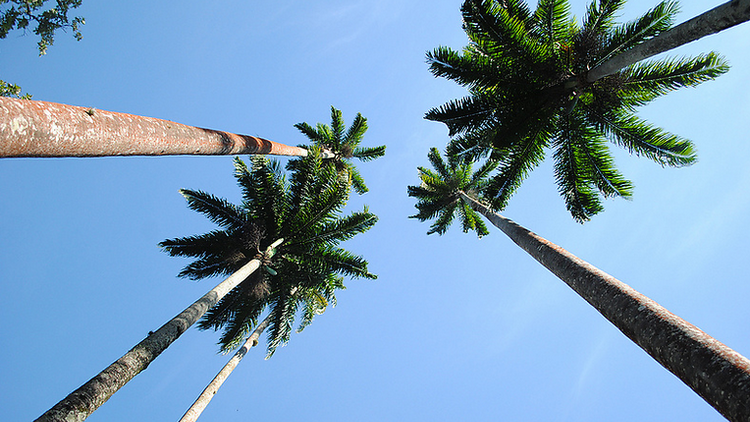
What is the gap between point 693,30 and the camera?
5785 millimetres

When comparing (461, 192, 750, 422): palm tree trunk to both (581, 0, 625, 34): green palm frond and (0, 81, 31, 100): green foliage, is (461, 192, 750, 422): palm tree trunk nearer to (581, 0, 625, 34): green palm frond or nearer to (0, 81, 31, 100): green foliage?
(581, 0, 625, 34): green palm frond

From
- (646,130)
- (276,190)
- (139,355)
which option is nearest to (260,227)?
(276,190)

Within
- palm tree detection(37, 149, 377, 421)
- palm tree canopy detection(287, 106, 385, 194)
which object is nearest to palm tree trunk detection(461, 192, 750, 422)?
palm tree detection(37, 149, 377, 421)

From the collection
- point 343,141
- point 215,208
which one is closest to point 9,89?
point 215,208

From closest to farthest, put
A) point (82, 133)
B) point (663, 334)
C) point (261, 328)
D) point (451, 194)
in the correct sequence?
1. point (82, 133)
2. point (663, 334)
3. point (261, 328)
4. point (451, 194)

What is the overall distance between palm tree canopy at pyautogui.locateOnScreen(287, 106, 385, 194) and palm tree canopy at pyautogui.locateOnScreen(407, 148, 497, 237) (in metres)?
4.96

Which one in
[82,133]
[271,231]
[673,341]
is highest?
[271,231]

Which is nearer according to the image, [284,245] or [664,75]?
[664,75]

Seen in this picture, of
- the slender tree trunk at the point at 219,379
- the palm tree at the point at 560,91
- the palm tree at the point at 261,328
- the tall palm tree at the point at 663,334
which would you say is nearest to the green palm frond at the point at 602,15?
the palm tree at the point at 560,91

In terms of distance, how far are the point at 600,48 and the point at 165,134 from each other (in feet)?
32.7

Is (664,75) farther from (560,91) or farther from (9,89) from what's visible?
(9,89)

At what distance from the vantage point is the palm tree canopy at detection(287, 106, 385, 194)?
21078 mm

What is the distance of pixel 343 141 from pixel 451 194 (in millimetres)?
7636

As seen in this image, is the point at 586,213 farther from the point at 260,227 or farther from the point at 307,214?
the point at 260,227
